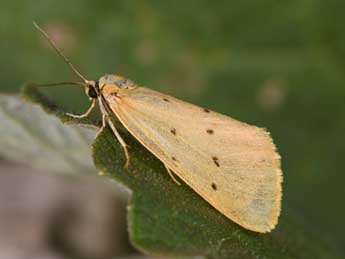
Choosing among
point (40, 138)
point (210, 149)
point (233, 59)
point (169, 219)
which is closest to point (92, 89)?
point (40, 138)

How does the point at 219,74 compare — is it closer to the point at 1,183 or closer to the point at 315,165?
the point at 315,165

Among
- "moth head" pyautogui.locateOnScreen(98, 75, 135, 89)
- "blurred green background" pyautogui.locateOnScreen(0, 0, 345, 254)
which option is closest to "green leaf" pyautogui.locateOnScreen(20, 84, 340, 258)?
"moth head" pyautogui.locateOnScreen(98, 75, 135, 89)

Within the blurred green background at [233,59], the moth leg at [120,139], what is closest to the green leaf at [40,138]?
the moth leg at [120,139]

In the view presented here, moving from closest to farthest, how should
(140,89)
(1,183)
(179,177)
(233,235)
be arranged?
1. (233,235)
2. (179,177)
3. (140,89)
4. (1,183)

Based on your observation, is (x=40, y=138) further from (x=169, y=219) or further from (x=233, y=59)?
(x=233, y=59)

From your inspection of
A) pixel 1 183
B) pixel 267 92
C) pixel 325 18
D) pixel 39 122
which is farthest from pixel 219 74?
pixel 39 122

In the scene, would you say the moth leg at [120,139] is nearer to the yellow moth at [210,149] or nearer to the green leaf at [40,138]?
the yellow moth at [210,149]
